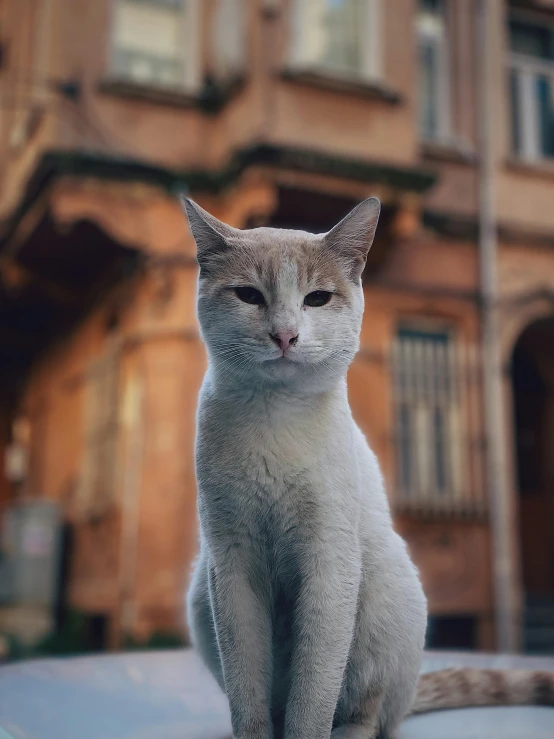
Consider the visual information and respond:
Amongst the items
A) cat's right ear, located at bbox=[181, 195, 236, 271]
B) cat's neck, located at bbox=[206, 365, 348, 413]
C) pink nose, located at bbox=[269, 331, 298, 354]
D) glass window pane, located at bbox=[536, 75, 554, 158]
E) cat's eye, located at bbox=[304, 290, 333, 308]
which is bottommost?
cat's neck, located at bbox=[206, 365, 348, 413]

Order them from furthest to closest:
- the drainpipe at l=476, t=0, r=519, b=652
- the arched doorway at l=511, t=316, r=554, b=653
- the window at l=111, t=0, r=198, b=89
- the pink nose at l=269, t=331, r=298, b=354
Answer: the arched doorway at l=511, t=316, r=554, b=653
the window at l=111, t=0, r=198, b=89
the drainpipe at l=476, t=0, r=519, b=652
the pink nose at l=269, t=331, r=298, b=354

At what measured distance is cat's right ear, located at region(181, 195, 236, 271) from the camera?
140 cm

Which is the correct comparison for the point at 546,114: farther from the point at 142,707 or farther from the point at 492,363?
the point at 142,707

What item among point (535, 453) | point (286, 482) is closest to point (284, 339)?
point (286, 482)

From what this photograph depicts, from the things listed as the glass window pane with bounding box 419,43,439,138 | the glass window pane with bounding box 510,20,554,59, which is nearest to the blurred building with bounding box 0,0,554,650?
the glass window pane with bounding box 419,43,439,138

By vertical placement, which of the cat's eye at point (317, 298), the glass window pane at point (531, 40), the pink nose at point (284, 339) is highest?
the glass window pane at point (531, 40)

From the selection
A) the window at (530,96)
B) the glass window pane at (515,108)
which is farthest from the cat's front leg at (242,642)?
the glass window pane at (515,108)

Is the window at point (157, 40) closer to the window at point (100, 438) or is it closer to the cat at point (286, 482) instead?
the window at point (100, 438)

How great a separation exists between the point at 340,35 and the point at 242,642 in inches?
Answer: 259

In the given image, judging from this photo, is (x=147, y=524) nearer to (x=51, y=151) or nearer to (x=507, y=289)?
(x=51, y=151)

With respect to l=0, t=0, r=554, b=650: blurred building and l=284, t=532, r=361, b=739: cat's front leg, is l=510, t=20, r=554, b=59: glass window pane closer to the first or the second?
l=0, t=0, r=554, b=650: blurred building

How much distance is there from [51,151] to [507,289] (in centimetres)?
382

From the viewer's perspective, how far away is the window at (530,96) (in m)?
8.24

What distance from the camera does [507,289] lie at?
301 inches
